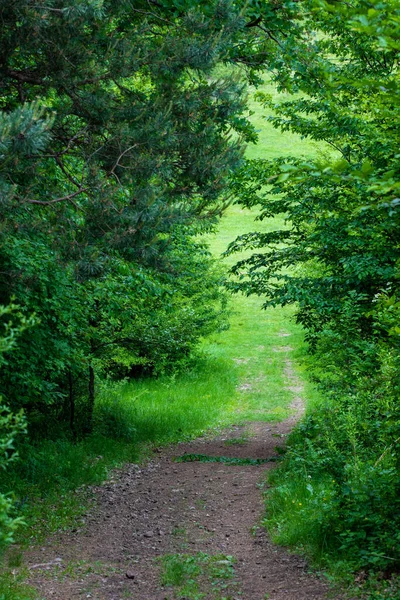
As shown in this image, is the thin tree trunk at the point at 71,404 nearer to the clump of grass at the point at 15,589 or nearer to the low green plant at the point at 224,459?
the low green plant at the point at 224,459

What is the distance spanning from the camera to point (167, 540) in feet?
21.7

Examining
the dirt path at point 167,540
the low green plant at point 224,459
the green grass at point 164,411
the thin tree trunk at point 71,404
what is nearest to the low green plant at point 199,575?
the dirt path at point 167,540

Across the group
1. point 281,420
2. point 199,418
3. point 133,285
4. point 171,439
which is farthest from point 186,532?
point 281,420

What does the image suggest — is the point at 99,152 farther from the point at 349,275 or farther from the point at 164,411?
the point at 164,411

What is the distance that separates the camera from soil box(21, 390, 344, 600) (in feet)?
17.1

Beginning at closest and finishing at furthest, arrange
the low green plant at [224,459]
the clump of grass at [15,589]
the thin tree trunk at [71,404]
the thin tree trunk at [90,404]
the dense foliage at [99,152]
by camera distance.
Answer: the clump of grass at [15,589]
the dense foliage at [99,152]
the thin tree trunk at [71,404]
the low green plant at [224,459]
the thin tree trunk at [90,404]

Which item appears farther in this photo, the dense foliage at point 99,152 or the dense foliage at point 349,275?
the dense foliage at point 99,152

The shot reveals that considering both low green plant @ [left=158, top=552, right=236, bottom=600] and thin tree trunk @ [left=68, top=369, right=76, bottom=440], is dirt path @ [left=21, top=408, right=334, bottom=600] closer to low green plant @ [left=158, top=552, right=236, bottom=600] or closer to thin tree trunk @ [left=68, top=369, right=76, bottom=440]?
low green plant @ [left=158, top=552, right=236, bottom=600]

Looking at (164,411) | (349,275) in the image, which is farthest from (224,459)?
(349,275)

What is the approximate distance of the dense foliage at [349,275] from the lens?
441cm

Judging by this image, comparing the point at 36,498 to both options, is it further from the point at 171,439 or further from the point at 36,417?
the point at 171,439

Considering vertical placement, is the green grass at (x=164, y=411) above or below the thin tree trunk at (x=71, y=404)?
below

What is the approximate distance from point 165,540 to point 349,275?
4.00 metres

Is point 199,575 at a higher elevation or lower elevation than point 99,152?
lower
